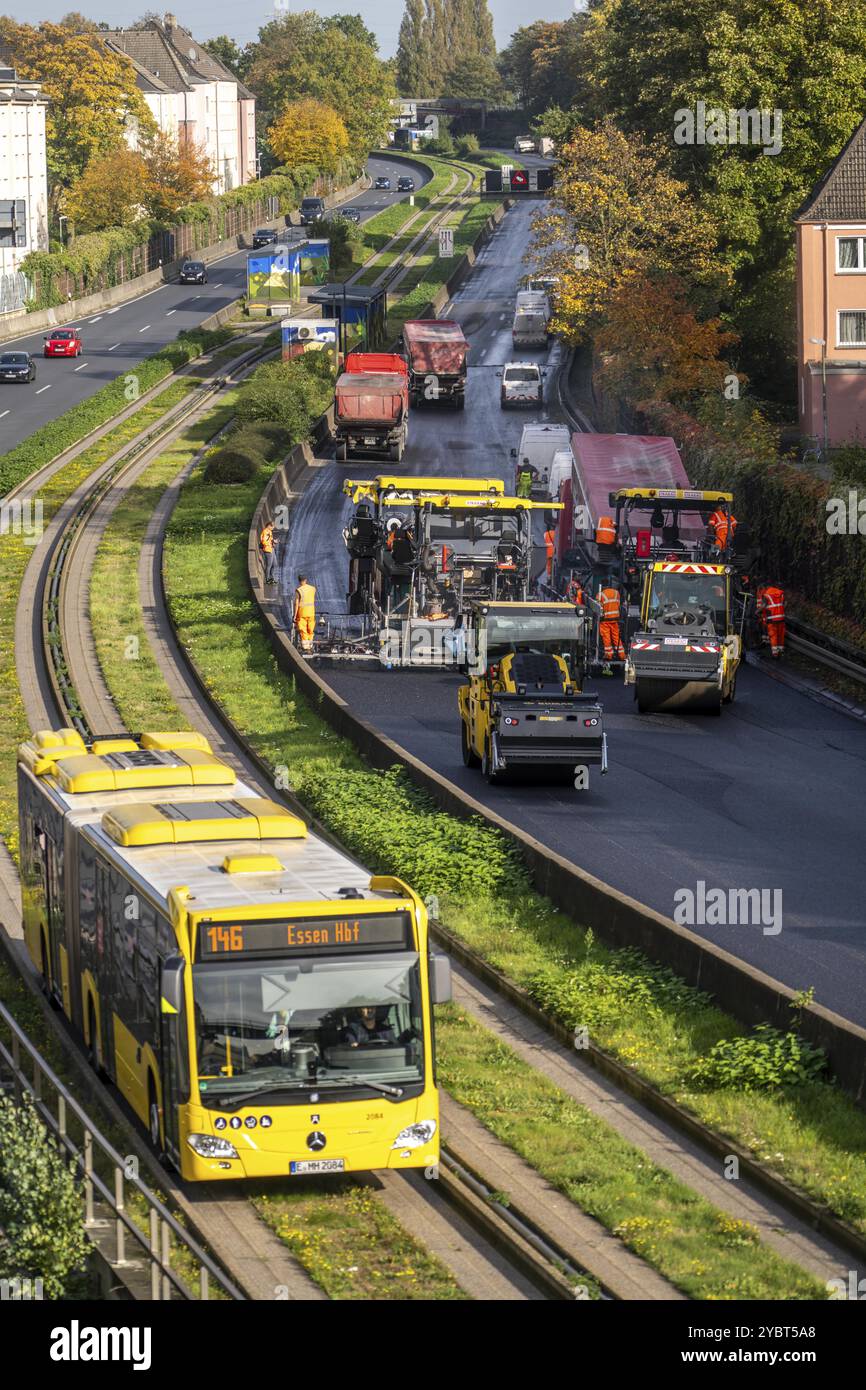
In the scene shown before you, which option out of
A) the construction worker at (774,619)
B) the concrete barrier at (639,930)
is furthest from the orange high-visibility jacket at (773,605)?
the concrete barrier at (639,930)

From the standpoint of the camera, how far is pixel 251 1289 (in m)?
15.1

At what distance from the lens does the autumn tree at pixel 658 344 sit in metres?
71.4

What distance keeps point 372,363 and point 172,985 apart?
62207mm

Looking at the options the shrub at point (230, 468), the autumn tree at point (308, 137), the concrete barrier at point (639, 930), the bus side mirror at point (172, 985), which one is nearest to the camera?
the bus side mirror at point (172, 985)

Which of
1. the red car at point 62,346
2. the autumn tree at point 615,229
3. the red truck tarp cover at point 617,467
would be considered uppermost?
the autumn tree at point 615,229

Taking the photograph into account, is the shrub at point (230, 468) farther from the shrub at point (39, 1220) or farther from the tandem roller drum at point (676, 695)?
the shrub at point (39, 1220)

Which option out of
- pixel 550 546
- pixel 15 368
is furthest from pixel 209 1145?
pixel 15 368

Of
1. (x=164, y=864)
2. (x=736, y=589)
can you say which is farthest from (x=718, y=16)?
(x=164, y=864)

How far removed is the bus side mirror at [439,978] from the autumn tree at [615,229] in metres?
60.9

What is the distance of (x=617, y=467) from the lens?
2073 inches

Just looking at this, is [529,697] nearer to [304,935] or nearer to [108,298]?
[304,935]

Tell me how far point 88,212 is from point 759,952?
395ft

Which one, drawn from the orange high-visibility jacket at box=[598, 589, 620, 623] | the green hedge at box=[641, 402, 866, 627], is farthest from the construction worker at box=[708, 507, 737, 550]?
the orange high-visibility jacket at box=[598, 589, 620, 623]
